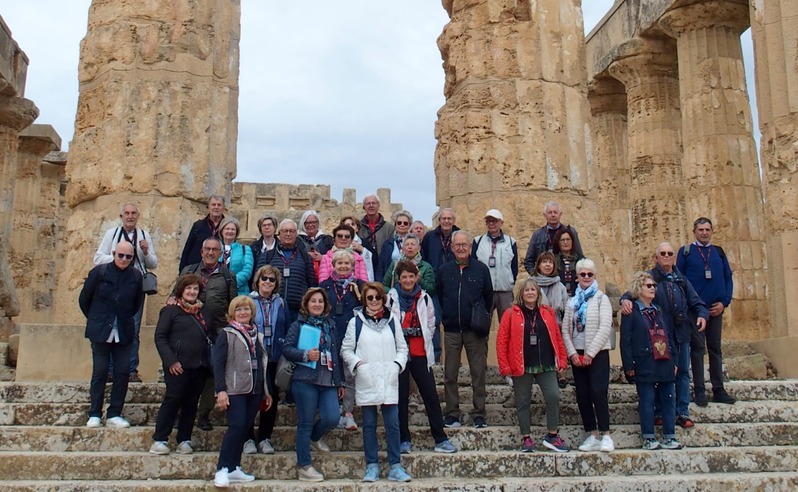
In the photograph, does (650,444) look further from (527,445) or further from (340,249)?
(340,249)

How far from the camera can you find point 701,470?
5.20 metres

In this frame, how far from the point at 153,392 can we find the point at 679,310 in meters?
4.58

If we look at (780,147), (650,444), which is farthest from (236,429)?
(780,147)

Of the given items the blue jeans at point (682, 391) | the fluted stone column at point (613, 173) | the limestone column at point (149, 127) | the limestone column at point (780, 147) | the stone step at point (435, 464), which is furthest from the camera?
the fluted stone column at point (613, 173)

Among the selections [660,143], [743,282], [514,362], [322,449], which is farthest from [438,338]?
[660,143]

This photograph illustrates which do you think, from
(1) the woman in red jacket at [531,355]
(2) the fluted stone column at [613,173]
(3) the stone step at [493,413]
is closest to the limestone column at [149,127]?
(3) the stone step at [493,413]

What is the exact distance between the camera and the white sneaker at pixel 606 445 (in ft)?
17.3

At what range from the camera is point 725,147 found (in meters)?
12.8

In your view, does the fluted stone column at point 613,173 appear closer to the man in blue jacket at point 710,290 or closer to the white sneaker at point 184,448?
the man in blue jacket at point 710,290

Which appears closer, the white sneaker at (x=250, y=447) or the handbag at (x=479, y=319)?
the white sneaker at (x=250, y=447)

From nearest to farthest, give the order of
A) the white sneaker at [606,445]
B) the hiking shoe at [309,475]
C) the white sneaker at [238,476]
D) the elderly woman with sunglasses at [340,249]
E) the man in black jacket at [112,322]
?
the white sneaker at [238,476]
the hiking shoe at [309,475]
the white sneaker at [606,445]
the man in black jacket at [112,322]
the elderly woman with sunglasses at [340,249]

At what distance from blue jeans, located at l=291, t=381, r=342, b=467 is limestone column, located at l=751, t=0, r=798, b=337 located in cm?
754

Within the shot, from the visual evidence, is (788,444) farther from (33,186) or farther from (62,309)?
(33,186)

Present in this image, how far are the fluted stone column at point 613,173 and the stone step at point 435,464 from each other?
460 inches
